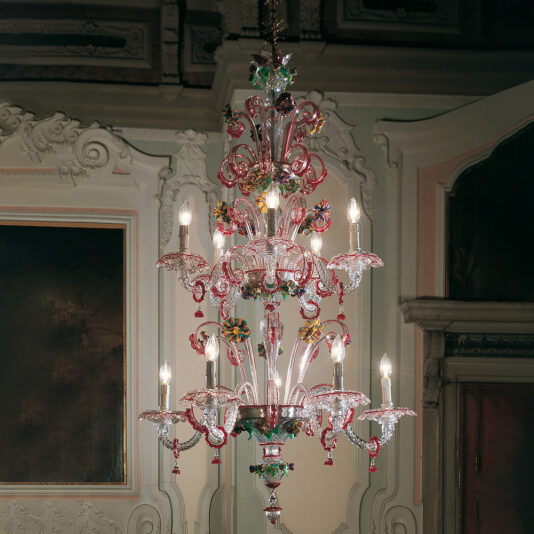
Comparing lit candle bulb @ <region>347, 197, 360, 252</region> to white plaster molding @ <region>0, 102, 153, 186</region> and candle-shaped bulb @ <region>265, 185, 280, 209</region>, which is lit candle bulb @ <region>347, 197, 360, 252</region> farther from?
white plaster molding @ <region>0, 102, 153, 186</region>

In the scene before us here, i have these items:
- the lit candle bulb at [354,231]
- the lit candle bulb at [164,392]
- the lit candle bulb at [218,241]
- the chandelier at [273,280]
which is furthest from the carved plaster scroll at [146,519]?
the lit candle bulb at [354,231]

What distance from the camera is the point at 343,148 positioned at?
503cm

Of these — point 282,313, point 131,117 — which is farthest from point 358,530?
point 131,117

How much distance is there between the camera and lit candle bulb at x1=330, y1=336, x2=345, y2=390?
308cm

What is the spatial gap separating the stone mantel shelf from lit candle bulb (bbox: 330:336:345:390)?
1794 millimetres

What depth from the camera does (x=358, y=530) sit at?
4.76 m

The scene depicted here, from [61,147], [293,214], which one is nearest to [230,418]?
[293,214]

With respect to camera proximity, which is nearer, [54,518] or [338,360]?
[338,360]

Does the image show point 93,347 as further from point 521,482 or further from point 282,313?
point 521,482

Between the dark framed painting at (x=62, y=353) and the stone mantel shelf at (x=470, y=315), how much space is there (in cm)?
181

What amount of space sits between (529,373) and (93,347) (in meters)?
2.61

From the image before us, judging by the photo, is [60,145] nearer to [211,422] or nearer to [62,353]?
[62,353]

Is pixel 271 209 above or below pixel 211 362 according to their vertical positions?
above

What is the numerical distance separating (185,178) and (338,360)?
2.50 meters
